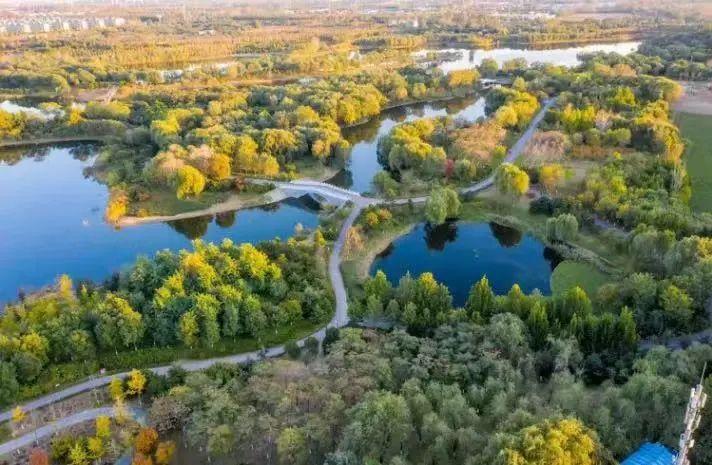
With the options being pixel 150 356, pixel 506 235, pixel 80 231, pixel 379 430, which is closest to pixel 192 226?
pixel 80 231

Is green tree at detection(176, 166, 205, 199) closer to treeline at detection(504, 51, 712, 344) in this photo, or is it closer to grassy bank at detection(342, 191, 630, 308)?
grassy bank at detection(342, 191, 630, 308)

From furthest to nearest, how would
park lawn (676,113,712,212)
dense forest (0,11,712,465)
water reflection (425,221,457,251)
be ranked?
1. park lawn (676,113,712,212)
2. water reflection (425,221,457,251)
3. dense forest (0,11,712,465)

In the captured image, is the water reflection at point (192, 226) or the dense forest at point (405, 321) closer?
the dense forest at point (405, 321)

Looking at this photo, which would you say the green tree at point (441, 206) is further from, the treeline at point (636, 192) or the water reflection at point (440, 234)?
the treeline at point (636, 192)

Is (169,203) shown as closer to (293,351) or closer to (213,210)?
(213,210)

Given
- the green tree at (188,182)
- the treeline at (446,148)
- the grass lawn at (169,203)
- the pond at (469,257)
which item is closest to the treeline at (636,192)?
the pond at (469,257)

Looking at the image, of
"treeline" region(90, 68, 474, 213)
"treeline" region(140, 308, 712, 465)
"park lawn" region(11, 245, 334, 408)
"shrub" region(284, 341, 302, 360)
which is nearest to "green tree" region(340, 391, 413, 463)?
"treeline" region(140, 308, 712, 465)
